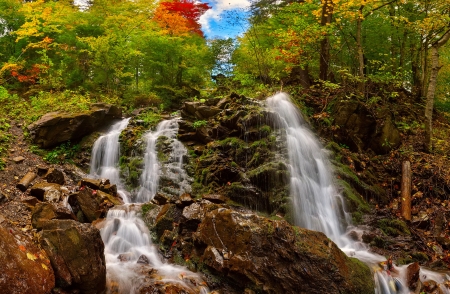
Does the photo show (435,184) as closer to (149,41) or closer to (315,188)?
(315,188)

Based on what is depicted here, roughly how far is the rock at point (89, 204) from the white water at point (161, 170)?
182cm

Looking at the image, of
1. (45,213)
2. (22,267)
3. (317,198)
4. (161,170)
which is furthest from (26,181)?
(317,198)

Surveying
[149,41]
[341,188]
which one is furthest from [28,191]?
[149,41]

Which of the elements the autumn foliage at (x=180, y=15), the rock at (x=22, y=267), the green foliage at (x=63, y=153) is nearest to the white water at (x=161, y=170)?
the green foliage at (x=63, y=153)

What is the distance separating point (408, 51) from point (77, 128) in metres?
16.8

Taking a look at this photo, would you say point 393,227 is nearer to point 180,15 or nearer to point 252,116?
point 252,116

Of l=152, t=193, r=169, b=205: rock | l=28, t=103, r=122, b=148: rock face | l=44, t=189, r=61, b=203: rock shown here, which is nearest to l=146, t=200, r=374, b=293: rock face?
l=152, t=193, r=169, b=205: rock

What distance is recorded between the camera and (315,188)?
820 centimetres

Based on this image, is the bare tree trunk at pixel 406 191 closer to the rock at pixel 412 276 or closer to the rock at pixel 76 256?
the rock at pixel 412 276

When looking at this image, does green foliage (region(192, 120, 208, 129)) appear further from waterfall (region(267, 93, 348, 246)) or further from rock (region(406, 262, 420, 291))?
rock (region(406, 262, 420, 291))

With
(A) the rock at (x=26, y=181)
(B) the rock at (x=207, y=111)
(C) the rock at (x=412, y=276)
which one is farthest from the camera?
(B) the rock at (x=207, y=111)

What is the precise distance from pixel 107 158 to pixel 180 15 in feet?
42.9

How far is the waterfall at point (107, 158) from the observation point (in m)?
10.1

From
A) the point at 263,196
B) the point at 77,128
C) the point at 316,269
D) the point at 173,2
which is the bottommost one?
the point at 316,269
